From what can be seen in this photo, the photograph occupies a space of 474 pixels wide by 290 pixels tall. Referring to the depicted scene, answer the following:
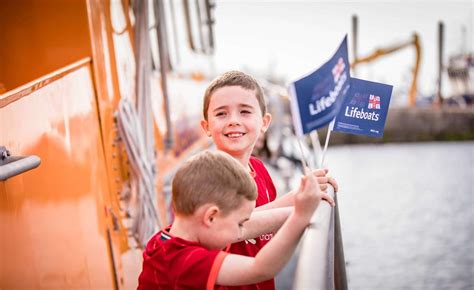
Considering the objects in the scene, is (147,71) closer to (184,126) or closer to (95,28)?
(95,28)

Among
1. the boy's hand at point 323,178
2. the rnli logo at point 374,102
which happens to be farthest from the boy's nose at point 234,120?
the rnli logo at point 374,102

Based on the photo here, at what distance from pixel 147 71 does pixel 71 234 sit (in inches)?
57.1

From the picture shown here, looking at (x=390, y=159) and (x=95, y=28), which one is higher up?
(x=95, y=28)

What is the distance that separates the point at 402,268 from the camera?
6.46 meters

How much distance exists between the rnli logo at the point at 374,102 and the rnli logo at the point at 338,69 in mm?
231

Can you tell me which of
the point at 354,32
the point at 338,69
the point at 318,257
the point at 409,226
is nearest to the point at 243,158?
the point at 338,69

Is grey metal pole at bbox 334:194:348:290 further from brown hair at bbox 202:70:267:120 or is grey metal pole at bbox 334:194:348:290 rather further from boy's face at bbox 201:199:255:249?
brown hair at bbox 202:70:267:120

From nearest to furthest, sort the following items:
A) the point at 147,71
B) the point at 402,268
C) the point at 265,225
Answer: the point at 265,225 → the point at 147,71 → the point at 402,268

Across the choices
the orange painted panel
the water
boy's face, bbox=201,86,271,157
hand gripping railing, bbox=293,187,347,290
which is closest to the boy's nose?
boy's face, bbox=201,86,271,157

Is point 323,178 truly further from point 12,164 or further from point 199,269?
point 12,164

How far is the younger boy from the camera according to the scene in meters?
1.44

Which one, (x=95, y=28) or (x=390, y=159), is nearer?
(x=95, y=28)

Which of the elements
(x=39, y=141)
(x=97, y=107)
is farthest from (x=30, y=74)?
(x=39, y=141)

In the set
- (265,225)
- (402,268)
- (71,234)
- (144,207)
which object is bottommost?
(402,268)
